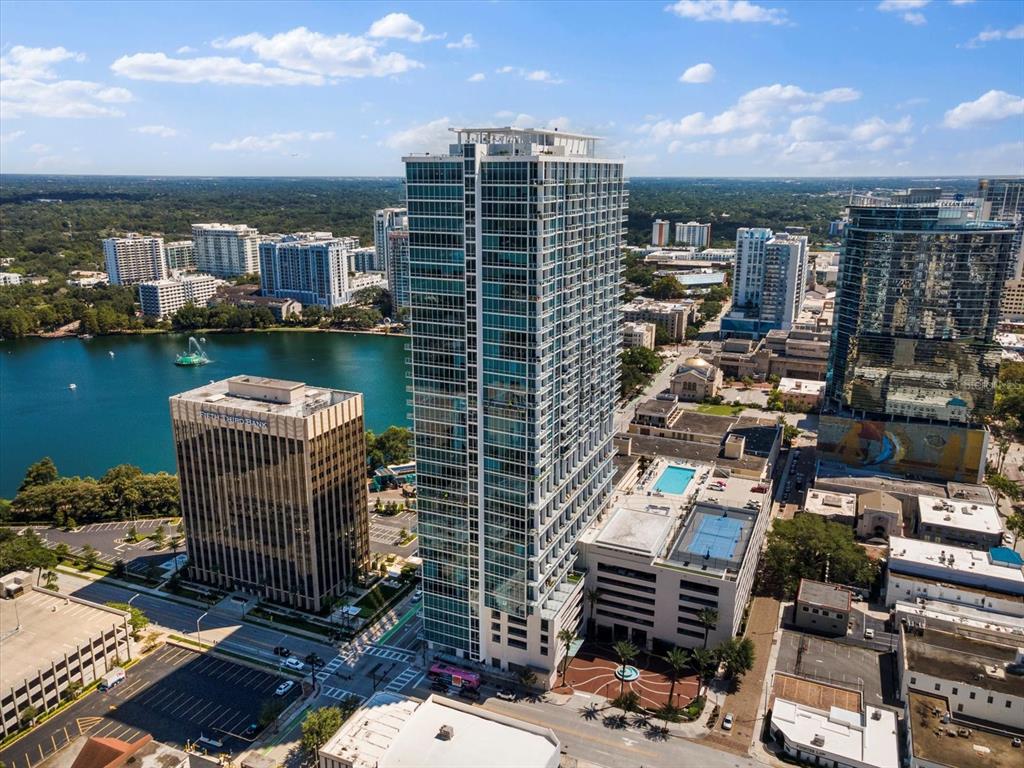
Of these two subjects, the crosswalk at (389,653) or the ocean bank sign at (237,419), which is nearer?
the crosswalk at (389,653)

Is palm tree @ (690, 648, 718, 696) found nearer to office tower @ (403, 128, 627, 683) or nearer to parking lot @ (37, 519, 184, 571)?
office tower @ (403, 128, 627, 683)

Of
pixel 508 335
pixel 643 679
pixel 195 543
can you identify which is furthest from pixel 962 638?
pixel 195 543

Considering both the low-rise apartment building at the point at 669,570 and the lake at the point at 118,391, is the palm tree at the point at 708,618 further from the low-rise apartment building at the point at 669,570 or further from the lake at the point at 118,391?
the lake at the point at 118,391

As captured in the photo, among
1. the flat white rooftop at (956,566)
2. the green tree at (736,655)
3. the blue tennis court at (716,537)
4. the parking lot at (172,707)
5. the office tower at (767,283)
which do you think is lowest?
the parking lot at (172,707)

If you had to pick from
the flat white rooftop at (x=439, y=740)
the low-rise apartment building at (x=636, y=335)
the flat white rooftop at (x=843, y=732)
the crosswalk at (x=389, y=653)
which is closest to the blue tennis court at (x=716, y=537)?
the flat white rooftop at (x=843, y=732)

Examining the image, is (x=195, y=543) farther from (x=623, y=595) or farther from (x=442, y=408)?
(x=623, y=595)

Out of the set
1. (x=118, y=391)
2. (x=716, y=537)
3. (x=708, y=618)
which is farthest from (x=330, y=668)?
(x=118, y=391)

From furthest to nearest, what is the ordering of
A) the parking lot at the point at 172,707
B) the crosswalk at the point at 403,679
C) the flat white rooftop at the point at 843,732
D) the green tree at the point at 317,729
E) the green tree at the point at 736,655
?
1. the crosswalk at the point at 403,679
2. the green tree at the point at 736,655
3. the parking lot at the point at 172,707
4. the green tree at the point at 317,729
5. the flat white rooftop at the point at 843,732

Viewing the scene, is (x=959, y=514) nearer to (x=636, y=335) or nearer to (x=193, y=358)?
(x=636, y=335)
